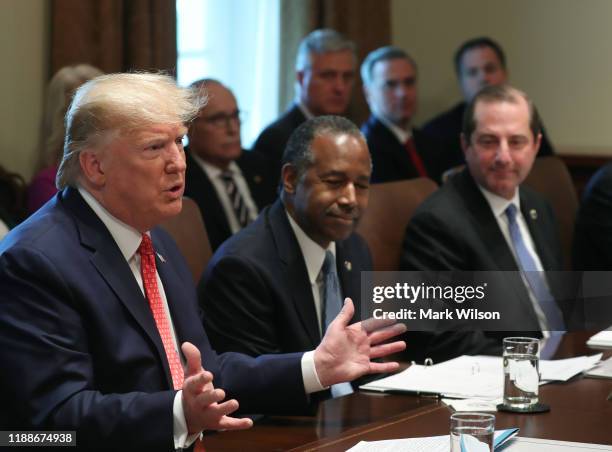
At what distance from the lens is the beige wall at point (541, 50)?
20.2 ft

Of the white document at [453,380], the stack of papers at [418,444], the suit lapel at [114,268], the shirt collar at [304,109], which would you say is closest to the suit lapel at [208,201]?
the shirt collar at [304,109]

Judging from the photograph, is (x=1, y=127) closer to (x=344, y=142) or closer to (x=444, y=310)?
(x=344, y=142)

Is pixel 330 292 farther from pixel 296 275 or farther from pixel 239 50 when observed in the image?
pixel 239 50

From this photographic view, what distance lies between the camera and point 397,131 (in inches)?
226

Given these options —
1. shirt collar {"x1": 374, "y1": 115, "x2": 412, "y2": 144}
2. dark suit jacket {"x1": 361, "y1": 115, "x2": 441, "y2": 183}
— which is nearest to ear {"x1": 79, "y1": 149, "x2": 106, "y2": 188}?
dark suit jacket {"x1": 361, "y1": 115, "x2": 441, "y2": 183}

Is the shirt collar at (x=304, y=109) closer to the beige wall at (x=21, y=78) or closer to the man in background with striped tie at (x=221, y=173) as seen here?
the man in background with striped tie at (x=221, y=173)

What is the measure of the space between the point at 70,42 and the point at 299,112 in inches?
59.2

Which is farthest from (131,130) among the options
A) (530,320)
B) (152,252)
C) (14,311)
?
(530,320)

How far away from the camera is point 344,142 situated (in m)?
3.04

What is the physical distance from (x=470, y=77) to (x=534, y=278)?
2790mm

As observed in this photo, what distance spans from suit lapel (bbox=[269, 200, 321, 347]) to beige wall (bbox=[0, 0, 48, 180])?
1.67 meters

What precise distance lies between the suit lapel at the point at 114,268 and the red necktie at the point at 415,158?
346cm

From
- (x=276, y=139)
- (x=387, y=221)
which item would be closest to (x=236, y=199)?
(x=276, y=139)

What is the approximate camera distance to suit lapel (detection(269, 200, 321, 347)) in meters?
2.88
